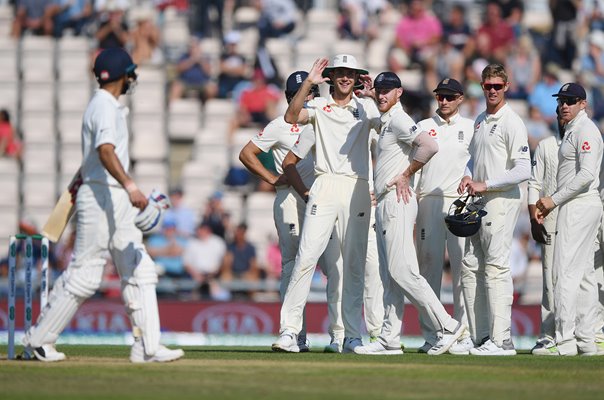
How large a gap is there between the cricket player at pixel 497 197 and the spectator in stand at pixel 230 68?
406 inches

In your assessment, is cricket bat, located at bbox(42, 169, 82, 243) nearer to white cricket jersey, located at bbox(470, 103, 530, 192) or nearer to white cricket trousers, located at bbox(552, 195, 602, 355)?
white cricket jersey, located at bbox(470, 103, 530, 192)

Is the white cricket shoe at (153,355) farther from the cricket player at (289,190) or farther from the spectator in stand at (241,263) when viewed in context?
the spectator in stand at (241,263)

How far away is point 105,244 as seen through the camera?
942 centimetres

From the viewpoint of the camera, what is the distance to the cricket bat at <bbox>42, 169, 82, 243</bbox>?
946 cm

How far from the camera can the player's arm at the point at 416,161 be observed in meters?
10.6

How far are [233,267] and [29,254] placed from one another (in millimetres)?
7669

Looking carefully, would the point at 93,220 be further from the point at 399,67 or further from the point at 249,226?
the point at 399,67

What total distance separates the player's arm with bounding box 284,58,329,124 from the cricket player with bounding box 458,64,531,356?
4.75 ft

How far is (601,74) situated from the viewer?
22.5 meters

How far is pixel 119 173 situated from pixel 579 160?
4.19 m

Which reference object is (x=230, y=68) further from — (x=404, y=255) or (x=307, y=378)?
(x=307, y=378)

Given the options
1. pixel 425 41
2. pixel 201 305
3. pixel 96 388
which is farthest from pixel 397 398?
pixel 425 41

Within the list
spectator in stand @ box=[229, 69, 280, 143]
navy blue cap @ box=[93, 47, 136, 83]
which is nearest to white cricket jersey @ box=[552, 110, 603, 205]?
navy blue cap @ box=[93, 47, 136, 83]

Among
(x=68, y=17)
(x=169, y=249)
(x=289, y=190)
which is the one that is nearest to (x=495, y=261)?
(x=289, y=190)
